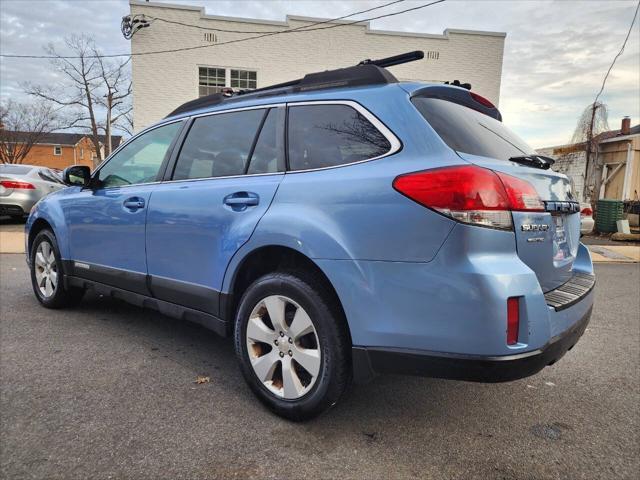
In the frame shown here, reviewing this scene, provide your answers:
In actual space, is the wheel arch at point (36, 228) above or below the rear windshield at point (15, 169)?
below

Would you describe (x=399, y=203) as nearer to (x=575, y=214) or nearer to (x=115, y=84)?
(x=575, y=214)

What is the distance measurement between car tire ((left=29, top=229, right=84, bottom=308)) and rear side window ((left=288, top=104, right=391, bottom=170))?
9.70 ft

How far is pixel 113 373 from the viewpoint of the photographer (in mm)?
3084

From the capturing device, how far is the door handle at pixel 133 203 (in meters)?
3.42

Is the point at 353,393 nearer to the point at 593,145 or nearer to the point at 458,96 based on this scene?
the point at 458,96

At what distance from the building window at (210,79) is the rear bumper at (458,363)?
49.5 ft

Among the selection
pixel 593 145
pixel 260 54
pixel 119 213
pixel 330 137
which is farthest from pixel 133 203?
pixel 593 145

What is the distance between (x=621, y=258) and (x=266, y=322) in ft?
31.0

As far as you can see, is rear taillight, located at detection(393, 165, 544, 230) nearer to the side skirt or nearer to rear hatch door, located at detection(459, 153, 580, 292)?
rear hatch door, located at detection(459, 153, 580, 292)

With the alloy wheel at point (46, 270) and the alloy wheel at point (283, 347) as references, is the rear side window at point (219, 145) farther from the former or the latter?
the alloy wheel at point (46, 270)

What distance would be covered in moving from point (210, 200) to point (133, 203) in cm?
92

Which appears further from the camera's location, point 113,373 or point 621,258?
point 621,258

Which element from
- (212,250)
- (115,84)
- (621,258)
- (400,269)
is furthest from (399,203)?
(115,84)

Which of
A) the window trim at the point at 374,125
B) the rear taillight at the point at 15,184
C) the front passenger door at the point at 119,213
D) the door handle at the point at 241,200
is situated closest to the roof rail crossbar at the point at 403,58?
the window trim at the point at 374,125
